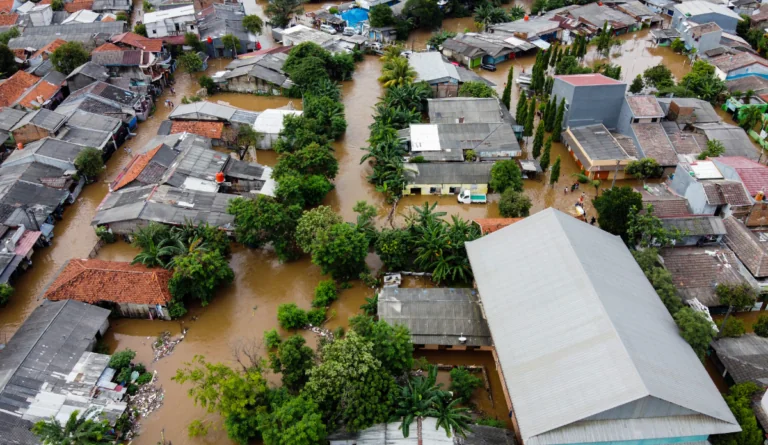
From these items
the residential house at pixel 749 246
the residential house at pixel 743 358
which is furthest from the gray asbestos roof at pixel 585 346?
the residential house at pixel 749 246

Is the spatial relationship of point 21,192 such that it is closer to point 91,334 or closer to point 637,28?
point 91,334

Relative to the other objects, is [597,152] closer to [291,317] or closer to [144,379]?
[291,317]

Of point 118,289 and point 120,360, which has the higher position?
point 118,289

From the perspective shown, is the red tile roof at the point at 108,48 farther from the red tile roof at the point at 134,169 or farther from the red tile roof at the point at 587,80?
the red tile roof at the point at 587,80

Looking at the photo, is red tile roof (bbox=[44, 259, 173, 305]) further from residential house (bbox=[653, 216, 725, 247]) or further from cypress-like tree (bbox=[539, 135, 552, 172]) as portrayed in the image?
residential house (bbox=[653, 216, 725, 247])

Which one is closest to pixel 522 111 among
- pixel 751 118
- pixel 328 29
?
pixel 751 118

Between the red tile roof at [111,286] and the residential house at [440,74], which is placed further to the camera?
the residential house at [440,74]
